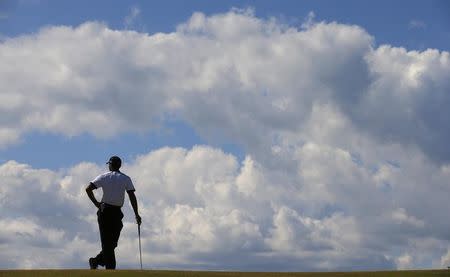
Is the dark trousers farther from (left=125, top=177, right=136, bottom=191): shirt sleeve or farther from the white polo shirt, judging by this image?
(left=125, top=177, right=136, bottom=191): shirt sleeve

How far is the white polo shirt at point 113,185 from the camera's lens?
652 inches

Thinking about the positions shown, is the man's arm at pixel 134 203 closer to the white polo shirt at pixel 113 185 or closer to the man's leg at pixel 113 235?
the white polo shirt at pixel 113 185

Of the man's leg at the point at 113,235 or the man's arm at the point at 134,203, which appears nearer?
the man's leg at the point at 113,235

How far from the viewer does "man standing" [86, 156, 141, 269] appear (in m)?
16.6

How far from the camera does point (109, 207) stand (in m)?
16.7

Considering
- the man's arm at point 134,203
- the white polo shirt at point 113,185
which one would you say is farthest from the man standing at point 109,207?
the man's arm at point 134,203

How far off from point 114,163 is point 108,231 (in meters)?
1.40
